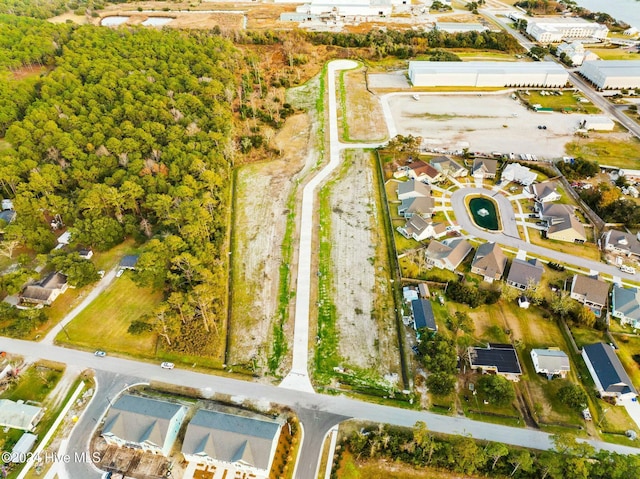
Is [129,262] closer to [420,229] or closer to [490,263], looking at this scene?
[420,229]

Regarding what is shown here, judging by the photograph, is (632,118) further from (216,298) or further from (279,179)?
(216,298)

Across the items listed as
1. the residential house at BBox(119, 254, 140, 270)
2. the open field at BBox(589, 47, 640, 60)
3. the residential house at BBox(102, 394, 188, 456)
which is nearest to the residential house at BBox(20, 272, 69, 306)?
the residential house at BBox(119, 254, 140, 270)

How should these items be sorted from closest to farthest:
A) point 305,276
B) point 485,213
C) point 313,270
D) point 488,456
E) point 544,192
Answer: point 488,456 → point 305,276 → point 313,270 → point 485,213 → point 544,192

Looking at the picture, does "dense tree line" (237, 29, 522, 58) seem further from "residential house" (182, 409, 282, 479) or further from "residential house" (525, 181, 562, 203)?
"residential house" (182, 409, 282, 479)

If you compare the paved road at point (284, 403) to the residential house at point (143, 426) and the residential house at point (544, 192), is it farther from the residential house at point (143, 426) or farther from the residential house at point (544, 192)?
the residential house at point (544, 192)

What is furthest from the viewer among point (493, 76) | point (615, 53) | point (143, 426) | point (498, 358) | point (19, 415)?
point (615, 53)

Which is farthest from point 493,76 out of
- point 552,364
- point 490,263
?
point 552,364

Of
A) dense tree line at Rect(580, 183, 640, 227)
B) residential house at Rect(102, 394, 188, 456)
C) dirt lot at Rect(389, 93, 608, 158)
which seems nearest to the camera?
residential house at Rect(102, 394, 188, 456)
